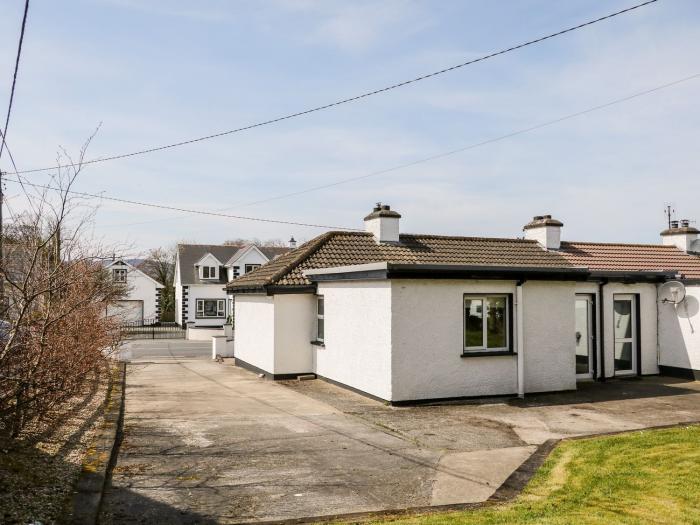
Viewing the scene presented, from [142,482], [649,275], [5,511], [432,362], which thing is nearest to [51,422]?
[142,482]

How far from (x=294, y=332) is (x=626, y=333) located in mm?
9670

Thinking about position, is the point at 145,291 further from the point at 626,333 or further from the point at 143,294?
the point at 626,333

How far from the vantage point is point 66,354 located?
9344mm

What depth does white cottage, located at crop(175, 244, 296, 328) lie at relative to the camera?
1983 inches

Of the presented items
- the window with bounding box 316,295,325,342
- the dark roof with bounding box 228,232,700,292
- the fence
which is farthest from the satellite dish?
the fence

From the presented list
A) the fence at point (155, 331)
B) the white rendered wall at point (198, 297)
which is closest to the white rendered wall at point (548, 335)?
the fence at point (155, 331)

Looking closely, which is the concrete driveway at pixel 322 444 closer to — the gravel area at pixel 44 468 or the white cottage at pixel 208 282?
the gravel area at pixel 44 468

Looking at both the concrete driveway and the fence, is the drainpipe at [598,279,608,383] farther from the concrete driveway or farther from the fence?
the fence

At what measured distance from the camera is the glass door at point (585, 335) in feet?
53.2

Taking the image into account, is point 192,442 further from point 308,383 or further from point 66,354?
point 308,383

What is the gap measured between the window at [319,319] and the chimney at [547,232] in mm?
8294

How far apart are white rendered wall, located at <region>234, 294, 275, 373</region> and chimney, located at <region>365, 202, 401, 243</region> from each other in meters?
4.12

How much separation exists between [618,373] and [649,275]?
9.74 ft

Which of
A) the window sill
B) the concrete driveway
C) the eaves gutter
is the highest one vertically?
the eaves gutter
